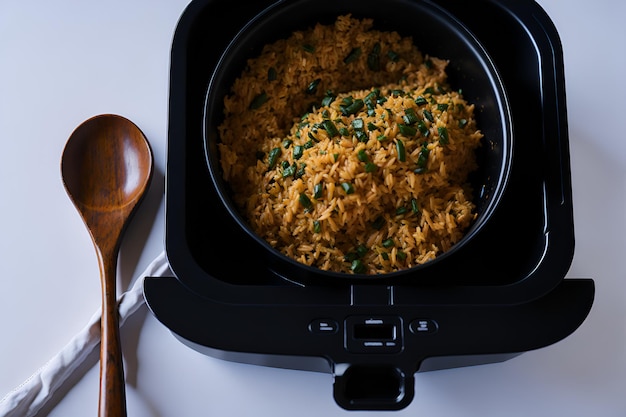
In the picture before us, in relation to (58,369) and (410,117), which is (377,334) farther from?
(58,369)

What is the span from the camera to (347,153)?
118cm

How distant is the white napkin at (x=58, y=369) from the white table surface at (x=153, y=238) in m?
0.03

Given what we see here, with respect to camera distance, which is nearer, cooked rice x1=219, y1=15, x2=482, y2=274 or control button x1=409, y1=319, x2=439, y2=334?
control button x1=409, y1=319, x2=439, y2=334

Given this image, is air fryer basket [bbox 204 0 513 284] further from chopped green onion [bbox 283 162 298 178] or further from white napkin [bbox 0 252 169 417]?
white napkin [bbox 0 252 169 417]

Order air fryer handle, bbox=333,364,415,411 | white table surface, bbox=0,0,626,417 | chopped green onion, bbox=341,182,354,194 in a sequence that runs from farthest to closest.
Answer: white table surface, bbox=0,0,626,417 → chopped green onion, bbox=341,182,354,194 → air fryer handle, bbox=333,364,415,411

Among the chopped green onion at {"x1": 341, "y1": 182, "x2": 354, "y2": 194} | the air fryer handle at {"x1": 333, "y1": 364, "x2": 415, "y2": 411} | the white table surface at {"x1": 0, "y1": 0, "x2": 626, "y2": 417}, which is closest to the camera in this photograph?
the air fryer handle at {"x1": 333, "y1": 364, "x2": 415, "y2": 411}

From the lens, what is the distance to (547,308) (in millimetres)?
1116

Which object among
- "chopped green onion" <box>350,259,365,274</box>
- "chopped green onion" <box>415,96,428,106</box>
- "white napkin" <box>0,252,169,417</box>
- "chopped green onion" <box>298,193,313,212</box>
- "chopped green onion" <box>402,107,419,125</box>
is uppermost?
"chopped green onion" <box>415,96,428,106</box>

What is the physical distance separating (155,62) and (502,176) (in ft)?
2.62

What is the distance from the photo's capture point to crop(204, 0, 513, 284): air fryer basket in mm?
1143

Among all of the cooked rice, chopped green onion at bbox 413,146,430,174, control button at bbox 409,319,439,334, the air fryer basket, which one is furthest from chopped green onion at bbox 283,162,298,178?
control button at bbox 409,319,439,334

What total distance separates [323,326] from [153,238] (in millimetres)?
462

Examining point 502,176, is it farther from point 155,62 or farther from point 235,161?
point 155,62

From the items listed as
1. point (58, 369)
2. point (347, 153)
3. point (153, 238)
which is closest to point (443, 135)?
point (347, 153)
